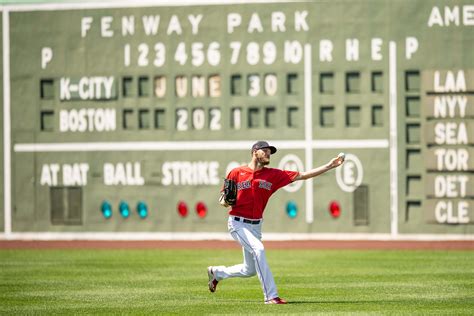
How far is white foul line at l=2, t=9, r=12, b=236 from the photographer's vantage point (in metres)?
28.5

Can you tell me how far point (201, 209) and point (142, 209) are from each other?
130 cm

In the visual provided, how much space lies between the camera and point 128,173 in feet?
91.2

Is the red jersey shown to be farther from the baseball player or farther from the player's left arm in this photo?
the player's left arm

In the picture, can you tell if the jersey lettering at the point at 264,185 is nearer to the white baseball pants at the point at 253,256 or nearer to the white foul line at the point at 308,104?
the white baseball pants at the point at 253,256

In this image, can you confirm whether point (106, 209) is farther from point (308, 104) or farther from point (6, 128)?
point (308, 104)

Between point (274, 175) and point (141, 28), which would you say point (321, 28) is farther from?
point (274, 175)

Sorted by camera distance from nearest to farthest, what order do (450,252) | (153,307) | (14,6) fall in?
1. (153,307)
2. (450,252)
3. (14,6)

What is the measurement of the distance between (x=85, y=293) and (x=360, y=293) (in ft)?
11.4

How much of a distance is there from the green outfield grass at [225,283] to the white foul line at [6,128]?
2.37 metres

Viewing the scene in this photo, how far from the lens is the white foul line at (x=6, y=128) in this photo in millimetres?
28484

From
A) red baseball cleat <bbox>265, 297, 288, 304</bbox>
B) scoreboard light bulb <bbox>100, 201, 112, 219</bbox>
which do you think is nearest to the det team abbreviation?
scoreboard light bulb <bbox>100, 201, 112, 219</bbox>

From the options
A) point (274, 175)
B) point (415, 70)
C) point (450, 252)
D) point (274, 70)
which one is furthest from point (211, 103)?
point (274, 175)

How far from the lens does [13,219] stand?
93.5 ft

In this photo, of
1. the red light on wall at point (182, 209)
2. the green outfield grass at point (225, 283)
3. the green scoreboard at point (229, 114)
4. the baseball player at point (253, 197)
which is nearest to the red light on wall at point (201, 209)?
the green scoreboard at point (229, 114)
